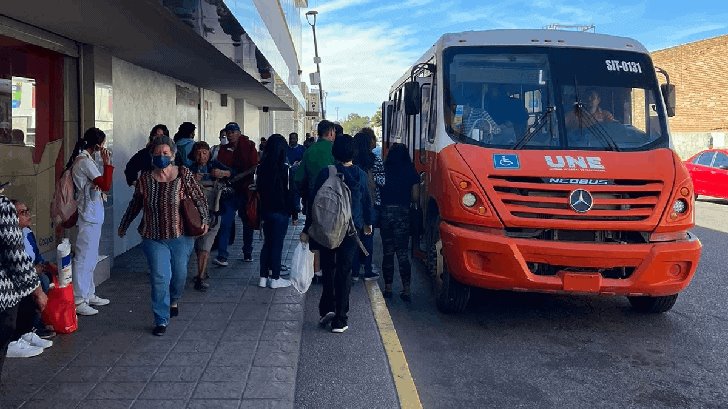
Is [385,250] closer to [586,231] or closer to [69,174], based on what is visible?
[586,231]

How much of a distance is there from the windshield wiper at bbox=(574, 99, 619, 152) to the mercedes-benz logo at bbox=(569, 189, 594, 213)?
0.78m

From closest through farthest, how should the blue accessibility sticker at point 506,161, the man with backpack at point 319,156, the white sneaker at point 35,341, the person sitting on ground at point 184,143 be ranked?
1. the white sneaker at point 35,341
2. the blue accessibility sticker at point 506,161
3. the man with backpack at point 319,156
4. the person sitting on ground at point 184,143

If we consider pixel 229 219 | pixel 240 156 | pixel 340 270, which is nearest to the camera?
→ pixel 340 270

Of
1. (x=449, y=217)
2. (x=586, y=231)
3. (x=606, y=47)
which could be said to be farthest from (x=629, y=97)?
(x=449, y=217)

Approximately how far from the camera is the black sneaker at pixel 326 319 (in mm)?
6281

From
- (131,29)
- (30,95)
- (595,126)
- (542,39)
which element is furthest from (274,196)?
(595,126)

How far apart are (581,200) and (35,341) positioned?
4.56 m

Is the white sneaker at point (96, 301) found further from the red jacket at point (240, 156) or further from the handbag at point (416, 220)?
the handbag at point (416, 220)

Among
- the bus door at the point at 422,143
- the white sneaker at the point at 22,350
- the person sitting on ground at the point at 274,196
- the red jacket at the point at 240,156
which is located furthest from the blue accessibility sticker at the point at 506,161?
the white sneaker at the point at 22,350

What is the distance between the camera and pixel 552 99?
6.63 metres

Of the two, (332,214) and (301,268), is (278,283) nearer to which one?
(301,268)

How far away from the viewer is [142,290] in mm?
7566

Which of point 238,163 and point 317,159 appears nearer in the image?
point 317,159

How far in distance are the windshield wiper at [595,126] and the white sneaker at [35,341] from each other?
16.3ft
